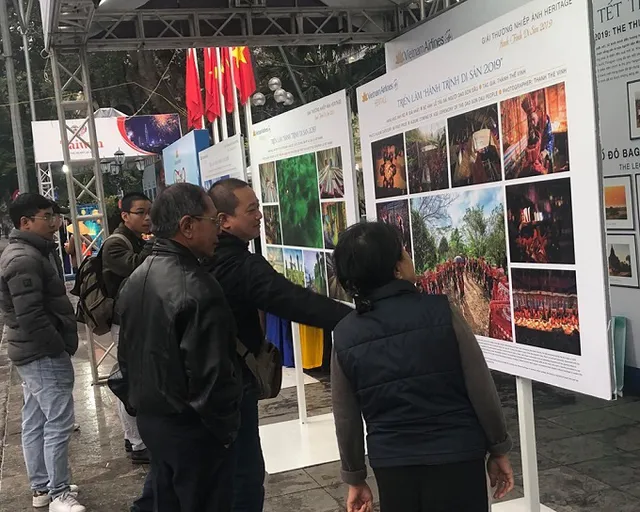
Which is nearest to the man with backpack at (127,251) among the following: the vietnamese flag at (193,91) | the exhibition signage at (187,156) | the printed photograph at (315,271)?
the printed photograph at (315,271)

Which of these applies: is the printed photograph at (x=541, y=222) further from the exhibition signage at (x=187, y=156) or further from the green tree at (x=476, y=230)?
the exhibition signage at (x=187, y=156)

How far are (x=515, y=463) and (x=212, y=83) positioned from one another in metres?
A: 9.17

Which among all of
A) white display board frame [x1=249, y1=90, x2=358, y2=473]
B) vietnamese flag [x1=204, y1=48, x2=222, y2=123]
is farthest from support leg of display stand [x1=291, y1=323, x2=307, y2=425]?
vietnamese flag [x1=204, y1=48, x2=222, y2=123]

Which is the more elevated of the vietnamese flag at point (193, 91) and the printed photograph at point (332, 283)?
the vietnamese flag at point (193, 91)

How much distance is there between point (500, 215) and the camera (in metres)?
2.88

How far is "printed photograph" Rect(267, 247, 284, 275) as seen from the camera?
17.8 ft

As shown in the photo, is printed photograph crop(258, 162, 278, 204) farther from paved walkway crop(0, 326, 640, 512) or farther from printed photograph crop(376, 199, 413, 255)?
paved walkway crop(0, 326, 640, 512)

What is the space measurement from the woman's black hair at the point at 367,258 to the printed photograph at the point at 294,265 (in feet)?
9.78

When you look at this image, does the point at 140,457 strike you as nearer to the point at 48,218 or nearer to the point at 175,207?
the point at 48,218

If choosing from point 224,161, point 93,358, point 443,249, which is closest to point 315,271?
point 443,249

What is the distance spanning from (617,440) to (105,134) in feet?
45.5

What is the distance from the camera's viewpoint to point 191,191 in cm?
248

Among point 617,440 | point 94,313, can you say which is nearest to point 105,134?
point 94,313

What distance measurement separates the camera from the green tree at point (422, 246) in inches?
134
